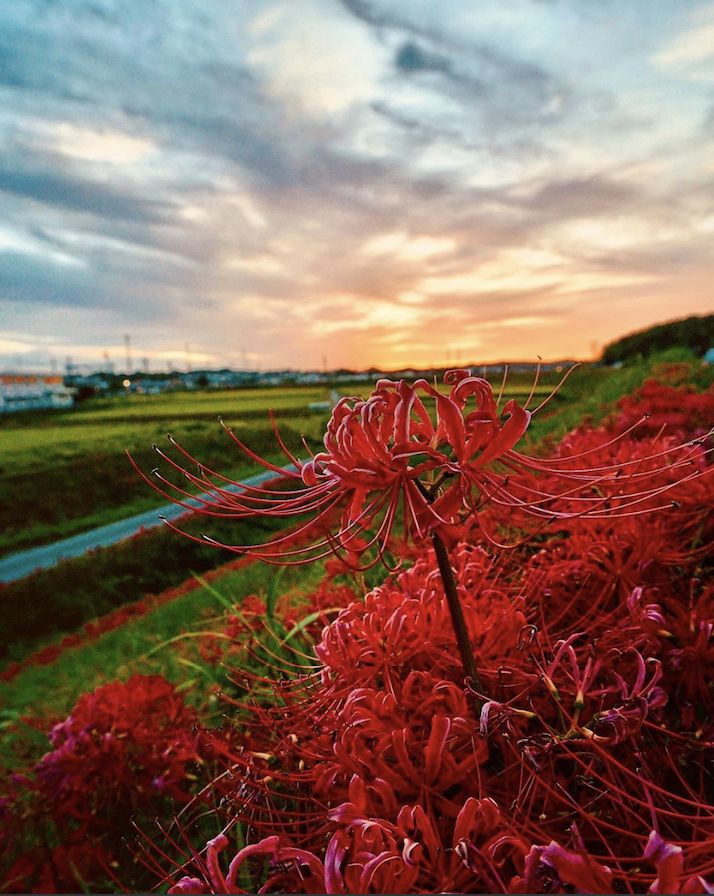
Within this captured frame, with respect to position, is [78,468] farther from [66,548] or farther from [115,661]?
[115,661]

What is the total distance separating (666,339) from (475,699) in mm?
12146

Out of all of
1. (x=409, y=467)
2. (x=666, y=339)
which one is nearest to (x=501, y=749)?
(x=409, y=467)

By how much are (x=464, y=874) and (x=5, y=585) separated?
973 cm

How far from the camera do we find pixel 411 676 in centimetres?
73

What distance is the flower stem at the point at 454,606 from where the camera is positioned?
636 mm

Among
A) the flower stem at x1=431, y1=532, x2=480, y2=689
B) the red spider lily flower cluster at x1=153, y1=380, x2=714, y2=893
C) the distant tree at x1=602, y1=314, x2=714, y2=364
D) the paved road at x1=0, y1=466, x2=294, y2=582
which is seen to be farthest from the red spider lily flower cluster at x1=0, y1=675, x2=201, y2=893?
the distant tree at x1=602, y1=314, x2=714, y2=364

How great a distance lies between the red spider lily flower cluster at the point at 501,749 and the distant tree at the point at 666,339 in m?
9.72

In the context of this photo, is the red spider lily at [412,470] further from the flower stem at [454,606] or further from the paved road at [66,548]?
the paved road at [66,548]

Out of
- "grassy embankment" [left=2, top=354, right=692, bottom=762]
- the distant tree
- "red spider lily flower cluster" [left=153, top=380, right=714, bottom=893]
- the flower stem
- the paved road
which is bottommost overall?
the paved road

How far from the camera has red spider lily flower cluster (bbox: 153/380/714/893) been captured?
56 cm

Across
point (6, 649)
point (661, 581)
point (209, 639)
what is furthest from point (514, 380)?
point (6, 649)

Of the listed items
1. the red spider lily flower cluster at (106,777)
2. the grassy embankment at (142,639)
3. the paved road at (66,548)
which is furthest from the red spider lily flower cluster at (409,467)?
the paved road at (66,548)

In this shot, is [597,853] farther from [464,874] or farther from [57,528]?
[57,528]

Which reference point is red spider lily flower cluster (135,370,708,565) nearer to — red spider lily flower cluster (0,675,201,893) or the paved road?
red spider lily flower cluster (0,675,201,893)
